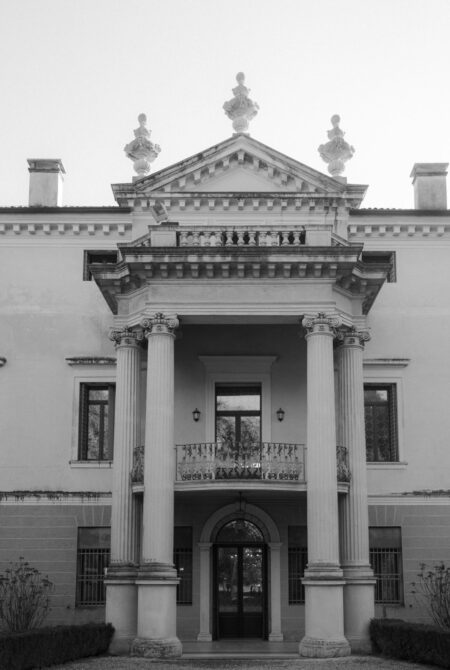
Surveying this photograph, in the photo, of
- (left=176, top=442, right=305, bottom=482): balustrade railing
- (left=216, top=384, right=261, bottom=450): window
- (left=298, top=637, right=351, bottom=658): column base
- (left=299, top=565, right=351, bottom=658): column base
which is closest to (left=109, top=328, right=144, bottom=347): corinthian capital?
(left=176, top=442, right=305, bottom=482): balustrade railing

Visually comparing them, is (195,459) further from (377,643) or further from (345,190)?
(345,190)

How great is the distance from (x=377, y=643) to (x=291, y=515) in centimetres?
551

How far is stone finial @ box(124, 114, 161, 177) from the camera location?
2923 centimetres

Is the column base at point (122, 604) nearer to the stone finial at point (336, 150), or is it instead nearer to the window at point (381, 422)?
the window at point (381, 422)

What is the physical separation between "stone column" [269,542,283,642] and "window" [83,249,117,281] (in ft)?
31.3

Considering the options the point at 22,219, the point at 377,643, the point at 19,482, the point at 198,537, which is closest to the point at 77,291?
the point at 22,219

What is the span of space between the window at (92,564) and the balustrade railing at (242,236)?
869cm

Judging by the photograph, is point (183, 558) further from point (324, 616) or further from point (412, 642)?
point (412, 642)

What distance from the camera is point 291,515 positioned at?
91.7 ft

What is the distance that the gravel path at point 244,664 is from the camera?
824 inches

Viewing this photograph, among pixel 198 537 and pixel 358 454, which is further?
pixel 198 537

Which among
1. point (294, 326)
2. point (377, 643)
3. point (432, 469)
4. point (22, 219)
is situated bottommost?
point (377, 643)

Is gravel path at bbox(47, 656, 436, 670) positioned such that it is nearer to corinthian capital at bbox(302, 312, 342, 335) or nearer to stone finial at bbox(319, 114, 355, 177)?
corinthian capital at bbox(302, 312, 342, 335)

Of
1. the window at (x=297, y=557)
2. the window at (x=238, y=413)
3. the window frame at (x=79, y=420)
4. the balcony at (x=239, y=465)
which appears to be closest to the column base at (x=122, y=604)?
the balcony at (x=239, y=465)
